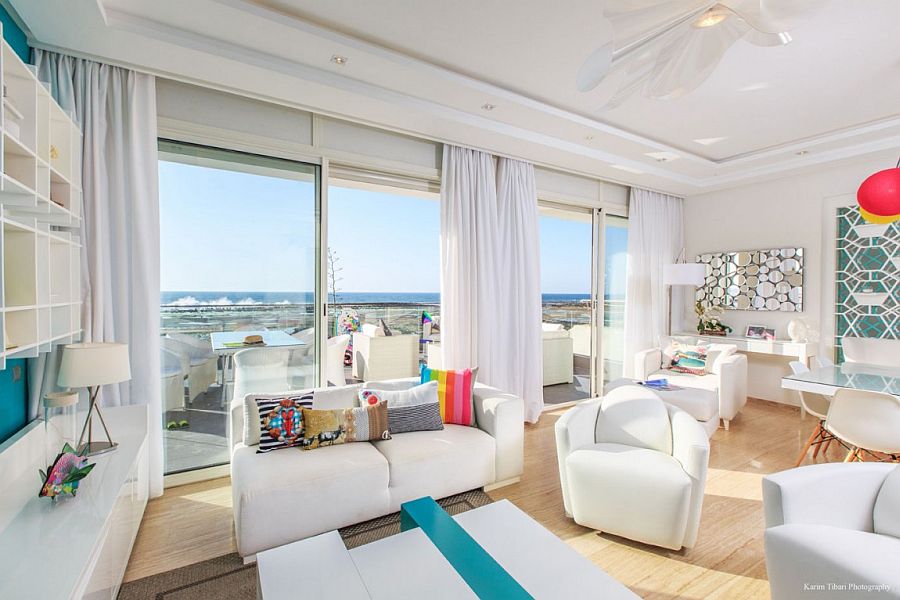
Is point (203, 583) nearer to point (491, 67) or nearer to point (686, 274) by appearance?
point (491, 67)

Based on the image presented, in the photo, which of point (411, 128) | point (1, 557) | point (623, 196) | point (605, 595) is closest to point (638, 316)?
point (623, 196)

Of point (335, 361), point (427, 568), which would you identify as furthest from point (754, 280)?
point (427, 568)

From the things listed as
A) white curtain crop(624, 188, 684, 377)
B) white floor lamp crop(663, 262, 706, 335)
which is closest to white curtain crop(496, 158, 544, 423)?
white curtain crop(624, 188, 684, 377)

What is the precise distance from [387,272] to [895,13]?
15.5ft

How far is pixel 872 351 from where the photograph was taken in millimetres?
4004

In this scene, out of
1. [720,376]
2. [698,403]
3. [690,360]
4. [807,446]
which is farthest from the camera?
[690,360]

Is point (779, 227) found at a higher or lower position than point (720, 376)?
higher

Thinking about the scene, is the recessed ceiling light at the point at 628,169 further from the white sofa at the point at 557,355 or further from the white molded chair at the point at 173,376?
the white molded chair at the point at 173,376

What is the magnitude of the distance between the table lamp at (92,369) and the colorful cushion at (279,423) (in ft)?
2.19

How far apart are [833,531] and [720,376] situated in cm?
284

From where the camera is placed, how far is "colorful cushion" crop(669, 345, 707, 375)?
4.44 m

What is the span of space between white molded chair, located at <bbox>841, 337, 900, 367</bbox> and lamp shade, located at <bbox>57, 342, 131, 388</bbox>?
5.78 metres

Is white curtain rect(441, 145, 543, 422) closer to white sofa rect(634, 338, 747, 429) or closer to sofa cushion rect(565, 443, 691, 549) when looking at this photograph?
white sofa rect(634, 338, 747, 429)

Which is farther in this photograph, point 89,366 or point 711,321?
point 711,321
